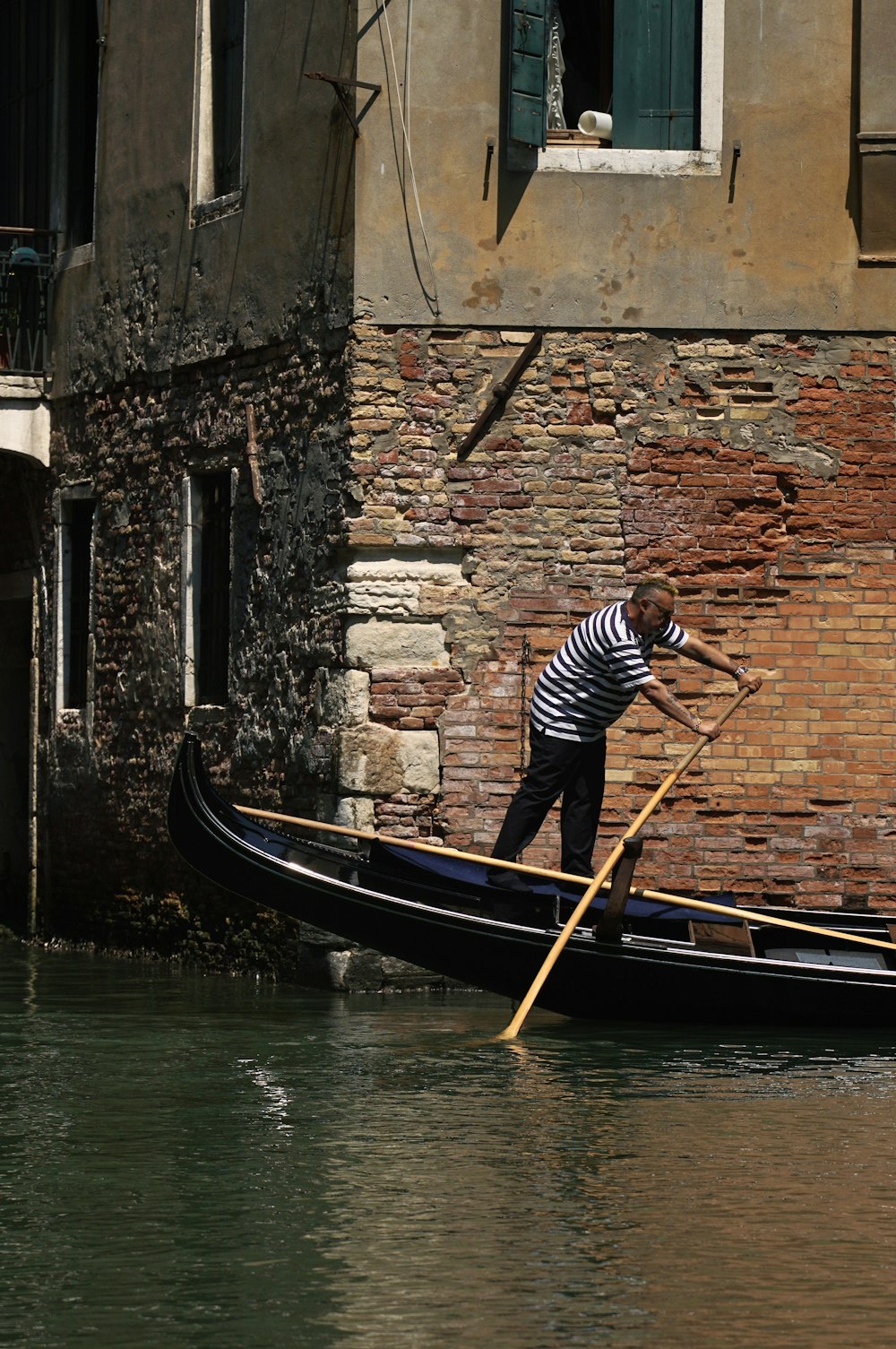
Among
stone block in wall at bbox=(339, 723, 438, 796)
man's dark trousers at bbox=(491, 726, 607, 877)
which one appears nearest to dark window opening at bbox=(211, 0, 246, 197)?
stone block in wall at bbox=(339, 723, 438, 796)

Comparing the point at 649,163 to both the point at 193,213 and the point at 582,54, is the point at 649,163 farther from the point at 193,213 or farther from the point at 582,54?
the point at 193,213

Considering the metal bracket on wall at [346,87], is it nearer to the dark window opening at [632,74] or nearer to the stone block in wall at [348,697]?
the dark window opening at [632,74]

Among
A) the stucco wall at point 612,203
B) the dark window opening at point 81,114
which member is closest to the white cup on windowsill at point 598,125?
the stucco wall at point 612,203

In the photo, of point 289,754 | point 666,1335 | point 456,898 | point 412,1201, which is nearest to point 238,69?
point 289,754

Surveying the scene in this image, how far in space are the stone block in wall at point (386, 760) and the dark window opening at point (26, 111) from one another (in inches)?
202

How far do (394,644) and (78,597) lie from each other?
3.80 meters

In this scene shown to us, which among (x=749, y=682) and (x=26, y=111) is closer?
(x=749, y=682)

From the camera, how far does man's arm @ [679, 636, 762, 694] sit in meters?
9.73

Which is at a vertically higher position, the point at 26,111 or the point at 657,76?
the point at 26,111

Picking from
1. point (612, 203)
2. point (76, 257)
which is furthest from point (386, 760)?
point (76, 257)

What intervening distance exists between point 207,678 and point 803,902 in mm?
3529

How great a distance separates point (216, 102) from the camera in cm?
1200

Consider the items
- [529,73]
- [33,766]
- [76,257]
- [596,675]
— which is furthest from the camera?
[33,766]

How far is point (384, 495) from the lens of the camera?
10.5 m
